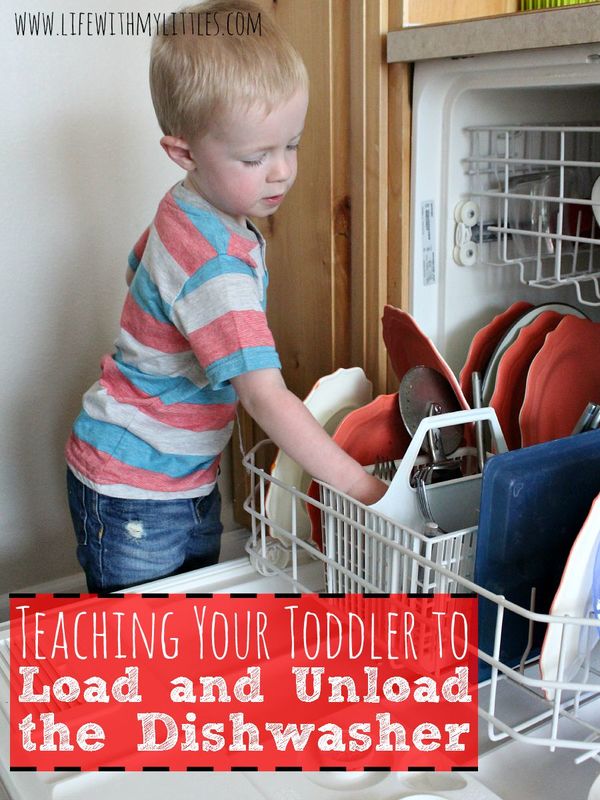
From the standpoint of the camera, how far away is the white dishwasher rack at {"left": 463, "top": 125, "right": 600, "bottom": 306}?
3.67 feet

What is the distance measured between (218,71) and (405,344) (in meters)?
0.36

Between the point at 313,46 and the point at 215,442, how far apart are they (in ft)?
1.75

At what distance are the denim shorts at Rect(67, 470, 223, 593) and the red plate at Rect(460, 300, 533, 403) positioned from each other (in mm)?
389

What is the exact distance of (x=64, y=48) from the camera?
1.33 m

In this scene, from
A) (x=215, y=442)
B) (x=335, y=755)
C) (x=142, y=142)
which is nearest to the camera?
(x=335, y=755)

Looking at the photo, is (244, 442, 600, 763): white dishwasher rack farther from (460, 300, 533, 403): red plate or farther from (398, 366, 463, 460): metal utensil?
(460, 300, 533, 403): red plate

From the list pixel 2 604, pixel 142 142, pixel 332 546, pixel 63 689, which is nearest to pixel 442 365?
pixel 332 546

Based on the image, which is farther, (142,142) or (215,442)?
(142,142)

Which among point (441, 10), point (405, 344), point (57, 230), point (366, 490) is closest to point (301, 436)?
point (366, 490)

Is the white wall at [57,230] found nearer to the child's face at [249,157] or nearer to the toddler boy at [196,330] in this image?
the toddler boy at [196,330]

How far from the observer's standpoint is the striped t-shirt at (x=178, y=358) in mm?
928

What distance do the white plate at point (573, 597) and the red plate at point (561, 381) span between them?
303 mm

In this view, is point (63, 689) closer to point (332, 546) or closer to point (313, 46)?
point (332, 546)

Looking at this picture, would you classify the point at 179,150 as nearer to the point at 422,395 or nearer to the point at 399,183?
the point at 399,183
